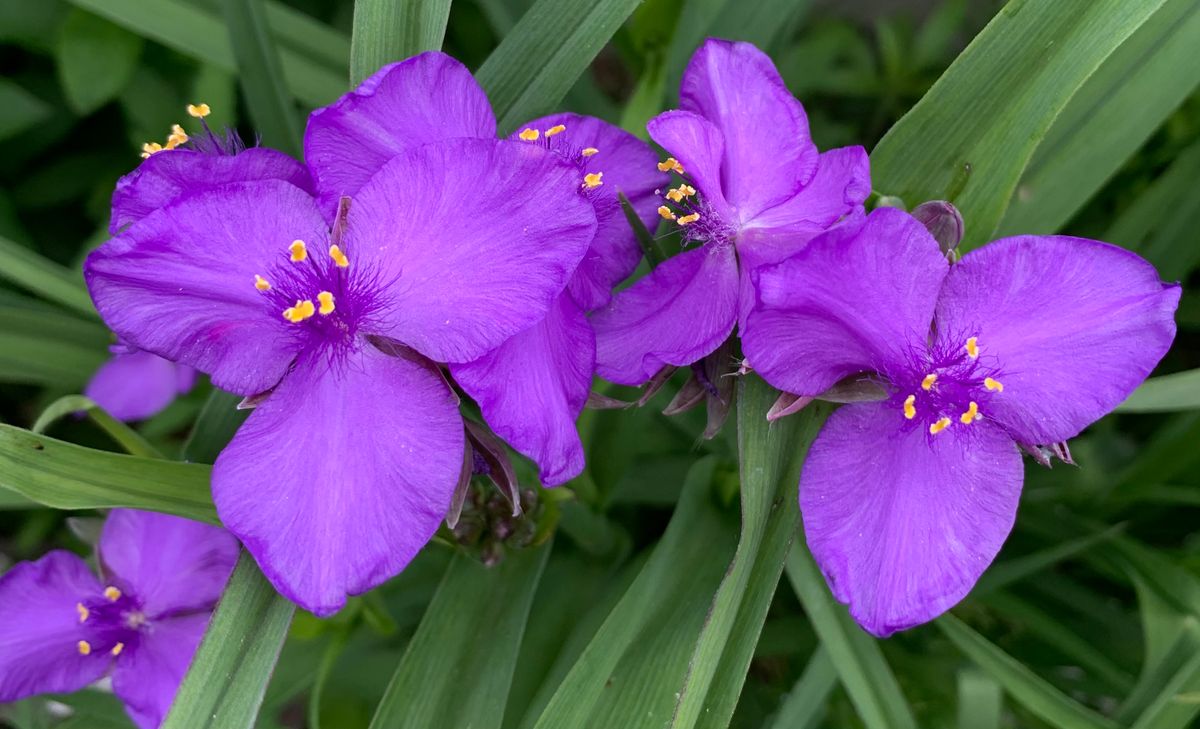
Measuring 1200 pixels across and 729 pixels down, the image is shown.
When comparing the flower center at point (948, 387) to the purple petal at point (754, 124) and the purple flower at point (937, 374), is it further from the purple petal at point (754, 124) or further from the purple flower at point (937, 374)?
the purple petal at point (754, 124)

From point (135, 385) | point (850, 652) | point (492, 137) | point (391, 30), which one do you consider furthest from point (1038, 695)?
point (135, 385)

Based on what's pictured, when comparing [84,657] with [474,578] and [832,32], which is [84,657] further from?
[832,32]

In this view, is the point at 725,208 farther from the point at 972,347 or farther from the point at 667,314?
the point at 972,347

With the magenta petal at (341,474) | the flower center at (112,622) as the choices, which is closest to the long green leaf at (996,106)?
the magenta petal at (341,474)

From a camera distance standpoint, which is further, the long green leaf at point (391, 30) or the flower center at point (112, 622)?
the flower center at point (112, 622)

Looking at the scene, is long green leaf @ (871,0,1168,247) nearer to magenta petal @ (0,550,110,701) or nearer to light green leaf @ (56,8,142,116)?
magenta petal @ (0,550,110,701)

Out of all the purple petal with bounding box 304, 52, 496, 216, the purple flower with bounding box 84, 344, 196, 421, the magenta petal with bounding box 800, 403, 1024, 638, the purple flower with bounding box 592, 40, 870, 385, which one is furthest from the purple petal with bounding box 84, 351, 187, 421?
the magenta petal with bounding box 800, 403, 1024, 638

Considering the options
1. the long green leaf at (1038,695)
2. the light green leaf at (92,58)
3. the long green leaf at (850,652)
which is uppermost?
the long green leaf at (1038,695)

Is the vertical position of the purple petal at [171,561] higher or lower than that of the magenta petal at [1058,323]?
lower
